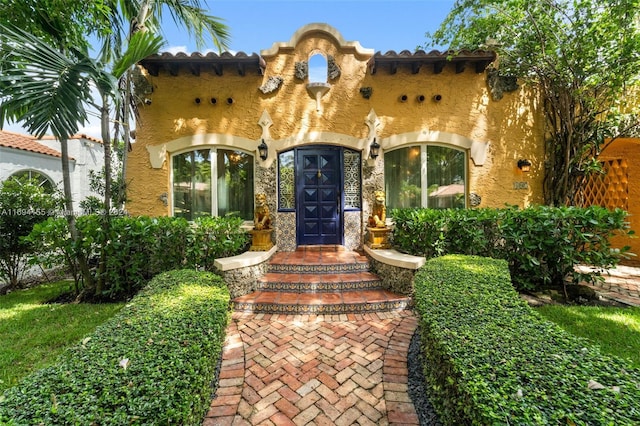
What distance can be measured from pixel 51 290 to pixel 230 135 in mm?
5068

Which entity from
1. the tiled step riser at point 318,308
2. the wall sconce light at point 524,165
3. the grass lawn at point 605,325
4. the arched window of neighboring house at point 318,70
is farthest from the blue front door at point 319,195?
the wall sconce light at point 524,165

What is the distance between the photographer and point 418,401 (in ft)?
8.13

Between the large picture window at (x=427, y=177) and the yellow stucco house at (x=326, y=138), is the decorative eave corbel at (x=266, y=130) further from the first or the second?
the large picture window at (x=427, y=177)

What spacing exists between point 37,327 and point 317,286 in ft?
14.1

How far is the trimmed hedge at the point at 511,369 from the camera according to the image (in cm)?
138

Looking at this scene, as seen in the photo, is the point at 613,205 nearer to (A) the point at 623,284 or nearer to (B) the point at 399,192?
(A) the point at 623,284

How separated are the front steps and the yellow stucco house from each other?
120 centimetres

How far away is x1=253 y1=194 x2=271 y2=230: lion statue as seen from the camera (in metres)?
6.08

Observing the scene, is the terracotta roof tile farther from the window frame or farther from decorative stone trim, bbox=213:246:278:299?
decorative stone trim, bbox=213:246:278:299

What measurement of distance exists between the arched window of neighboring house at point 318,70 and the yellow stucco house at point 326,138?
32mm

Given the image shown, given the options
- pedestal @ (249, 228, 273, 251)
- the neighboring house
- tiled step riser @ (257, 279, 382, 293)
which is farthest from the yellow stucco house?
the neighboring house

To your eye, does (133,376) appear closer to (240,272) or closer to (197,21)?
(240,272)

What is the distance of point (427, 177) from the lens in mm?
6871

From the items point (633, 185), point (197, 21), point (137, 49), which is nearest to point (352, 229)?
point (137, 49)
